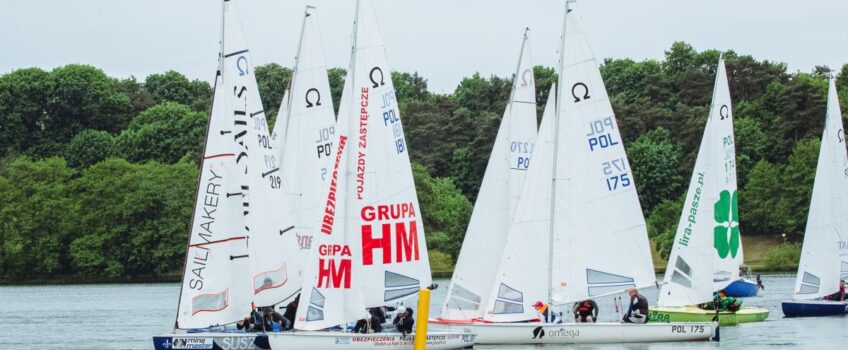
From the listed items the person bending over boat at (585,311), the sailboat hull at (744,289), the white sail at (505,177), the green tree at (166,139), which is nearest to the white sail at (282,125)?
the white sail at (505,177)

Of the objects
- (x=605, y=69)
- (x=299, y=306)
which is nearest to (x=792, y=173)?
(x=605, y=69)

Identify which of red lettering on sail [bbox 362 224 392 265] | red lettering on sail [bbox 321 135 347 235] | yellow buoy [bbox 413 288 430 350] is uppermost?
red lettering on sail [bbox 321 135 347 235]

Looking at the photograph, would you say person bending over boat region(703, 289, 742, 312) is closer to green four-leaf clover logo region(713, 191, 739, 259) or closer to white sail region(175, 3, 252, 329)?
green four-leaf clover logo region(713, 191, 739, 259)

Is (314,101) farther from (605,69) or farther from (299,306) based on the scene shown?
(605,69)

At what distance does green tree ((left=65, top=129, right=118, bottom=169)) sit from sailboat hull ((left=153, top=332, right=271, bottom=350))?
83.2m

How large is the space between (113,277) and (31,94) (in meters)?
31.6

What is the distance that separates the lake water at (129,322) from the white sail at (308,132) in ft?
24.1

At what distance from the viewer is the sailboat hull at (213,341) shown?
34.4 m

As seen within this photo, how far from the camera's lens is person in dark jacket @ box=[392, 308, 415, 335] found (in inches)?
1388

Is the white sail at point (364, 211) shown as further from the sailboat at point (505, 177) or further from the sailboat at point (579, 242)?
the sailboat at point (505, 177)

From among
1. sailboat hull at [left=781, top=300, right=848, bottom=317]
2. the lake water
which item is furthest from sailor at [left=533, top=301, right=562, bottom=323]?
sailboat hull at [left=781, top=300, right=848, bottom=317]

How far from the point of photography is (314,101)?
41094 mm

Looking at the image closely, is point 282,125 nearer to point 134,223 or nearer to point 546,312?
point 546,312

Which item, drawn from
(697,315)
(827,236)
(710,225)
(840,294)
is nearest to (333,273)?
(697,315)
